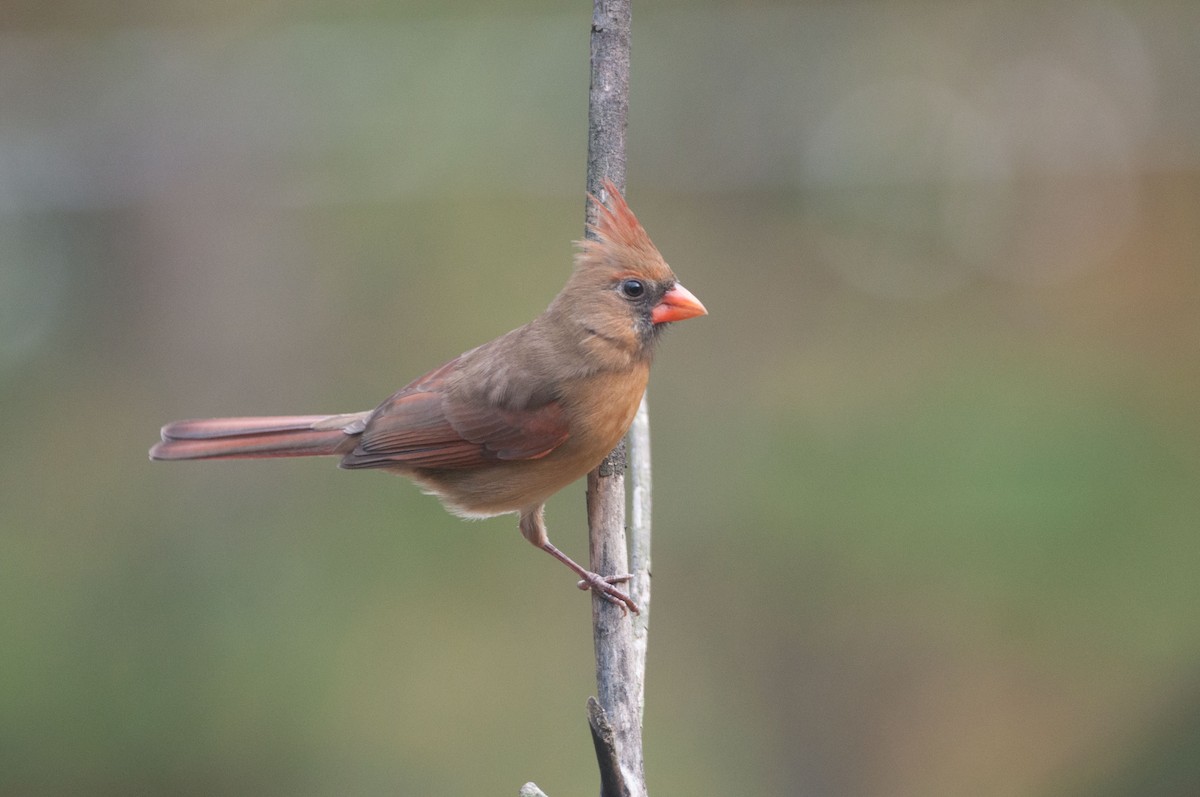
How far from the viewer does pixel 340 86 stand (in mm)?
6113

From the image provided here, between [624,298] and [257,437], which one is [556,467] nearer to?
[624,298]

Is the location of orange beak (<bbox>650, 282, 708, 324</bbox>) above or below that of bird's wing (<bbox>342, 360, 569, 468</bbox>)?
above

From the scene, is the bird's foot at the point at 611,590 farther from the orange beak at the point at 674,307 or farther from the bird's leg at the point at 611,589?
the orange beak at the point at 674,307

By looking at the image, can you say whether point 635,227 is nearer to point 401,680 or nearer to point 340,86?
point 401,680

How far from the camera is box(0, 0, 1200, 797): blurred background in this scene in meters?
4.56

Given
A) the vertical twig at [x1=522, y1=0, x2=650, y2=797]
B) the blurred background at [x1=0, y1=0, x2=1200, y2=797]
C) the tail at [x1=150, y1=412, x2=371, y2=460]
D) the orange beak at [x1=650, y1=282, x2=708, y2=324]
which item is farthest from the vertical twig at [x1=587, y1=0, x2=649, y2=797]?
the blurred background at [x1=0, y1=0, x2=1200, y2=797]

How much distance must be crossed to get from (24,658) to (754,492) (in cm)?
285

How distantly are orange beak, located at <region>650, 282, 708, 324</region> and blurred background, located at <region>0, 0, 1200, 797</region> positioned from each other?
1964 mm

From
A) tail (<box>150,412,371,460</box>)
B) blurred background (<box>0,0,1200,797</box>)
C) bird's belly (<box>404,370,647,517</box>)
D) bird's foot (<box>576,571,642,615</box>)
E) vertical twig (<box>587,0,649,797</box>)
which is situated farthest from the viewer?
blurred background (<box>0,0,1200,797</box>)

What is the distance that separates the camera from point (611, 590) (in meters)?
2.65

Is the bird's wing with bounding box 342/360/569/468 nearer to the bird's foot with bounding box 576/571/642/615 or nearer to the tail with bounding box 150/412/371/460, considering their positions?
the tail with bounding box 150/412/371/460

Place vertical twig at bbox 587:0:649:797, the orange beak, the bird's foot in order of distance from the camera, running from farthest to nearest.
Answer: the orange beak → the bird's foot → vertical twig at bbox 587:0:649:797

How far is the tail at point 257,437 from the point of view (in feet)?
10.6

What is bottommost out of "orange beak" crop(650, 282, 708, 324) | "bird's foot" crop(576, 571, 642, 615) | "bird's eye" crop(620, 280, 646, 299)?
"bird's foot" crop(576, 571, 642, 615)
